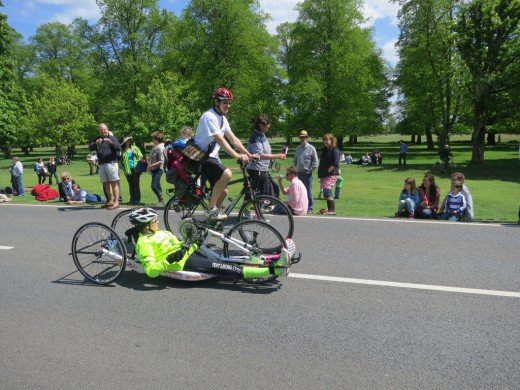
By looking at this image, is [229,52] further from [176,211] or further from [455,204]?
[176,211]

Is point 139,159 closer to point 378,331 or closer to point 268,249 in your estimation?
point 268,249

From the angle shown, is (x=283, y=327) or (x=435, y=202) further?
(x=435, y=202)

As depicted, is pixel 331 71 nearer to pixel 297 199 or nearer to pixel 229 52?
pixel 229 52

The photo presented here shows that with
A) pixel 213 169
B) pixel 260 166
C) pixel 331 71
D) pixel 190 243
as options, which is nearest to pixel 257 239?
pixel 190 243

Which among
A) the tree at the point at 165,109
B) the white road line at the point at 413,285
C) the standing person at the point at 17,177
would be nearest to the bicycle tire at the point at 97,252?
the white road line at the point at 413,285

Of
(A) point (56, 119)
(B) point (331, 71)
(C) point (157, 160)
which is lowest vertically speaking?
(C) point (157, 160)

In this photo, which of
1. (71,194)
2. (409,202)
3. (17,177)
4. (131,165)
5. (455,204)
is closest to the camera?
(455,204)

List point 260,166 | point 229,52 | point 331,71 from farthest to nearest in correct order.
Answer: point 331,71, point 229,52, point 260,166

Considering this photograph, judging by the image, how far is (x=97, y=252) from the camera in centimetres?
546

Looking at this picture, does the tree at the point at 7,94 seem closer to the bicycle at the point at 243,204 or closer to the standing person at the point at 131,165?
the standing person at the point at 131,165

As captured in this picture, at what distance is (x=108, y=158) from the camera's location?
36.6ft

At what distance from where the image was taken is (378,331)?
399 centimetres

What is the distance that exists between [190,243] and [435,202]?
7.01 m

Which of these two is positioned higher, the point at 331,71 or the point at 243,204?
the point at 331,71
